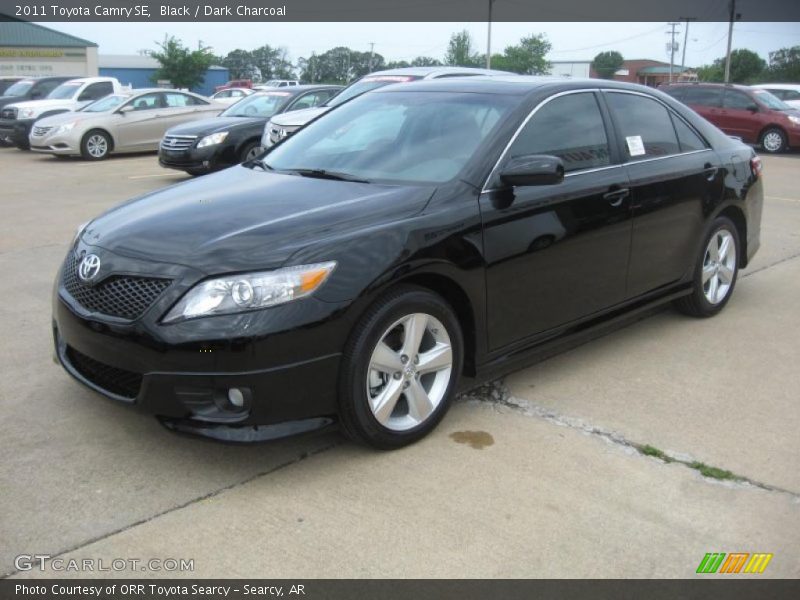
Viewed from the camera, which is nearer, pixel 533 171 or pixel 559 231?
pixel 533 171

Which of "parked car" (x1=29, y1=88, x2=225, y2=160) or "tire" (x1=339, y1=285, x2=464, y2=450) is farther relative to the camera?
"parked car" (x1=29, y1=88, x2=225, y2=160)

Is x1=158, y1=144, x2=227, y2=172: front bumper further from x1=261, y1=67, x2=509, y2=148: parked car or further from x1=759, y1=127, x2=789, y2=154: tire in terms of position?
x1=759, y1=127, x2=789, y2=154: tire

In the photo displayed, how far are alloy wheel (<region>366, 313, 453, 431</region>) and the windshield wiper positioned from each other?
2.86ft

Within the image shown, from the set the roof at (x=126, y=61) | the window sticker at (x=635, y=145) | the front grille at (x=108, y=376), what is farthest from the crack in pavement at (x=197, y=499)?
the roof at (x=126, y=61)

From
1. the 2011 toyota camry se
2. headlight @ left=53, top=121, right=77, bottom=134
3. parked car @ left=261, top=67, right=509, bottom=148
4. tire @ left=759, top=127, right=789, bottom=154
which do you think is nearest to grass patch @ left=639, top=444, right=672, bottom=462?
the 2011 toyota camry se

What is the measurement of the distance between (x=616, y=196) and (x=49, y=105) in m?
17.5

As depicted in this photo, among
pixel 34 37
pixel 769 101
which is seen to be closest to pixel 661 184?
pixel 769 101

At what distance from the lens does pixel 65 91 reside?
2019cm

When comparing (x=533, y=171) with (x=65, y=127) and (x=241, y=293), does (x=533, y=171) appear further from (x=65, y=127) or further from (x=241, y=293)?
(x=65, y=127)

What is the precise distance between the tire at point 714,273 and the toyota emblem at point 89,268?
149 inches

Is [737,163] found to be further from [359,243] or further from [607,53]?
[607,53]

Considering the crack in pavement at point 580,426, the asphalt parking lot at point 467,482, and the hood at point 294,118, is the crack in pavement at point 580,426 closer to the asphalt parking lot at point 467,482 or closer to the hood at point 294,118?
the asphalt parking lot at point 467,482

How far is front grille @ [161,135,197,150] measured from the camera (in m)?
12.3

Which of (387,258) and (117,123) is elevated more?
(117,123)
